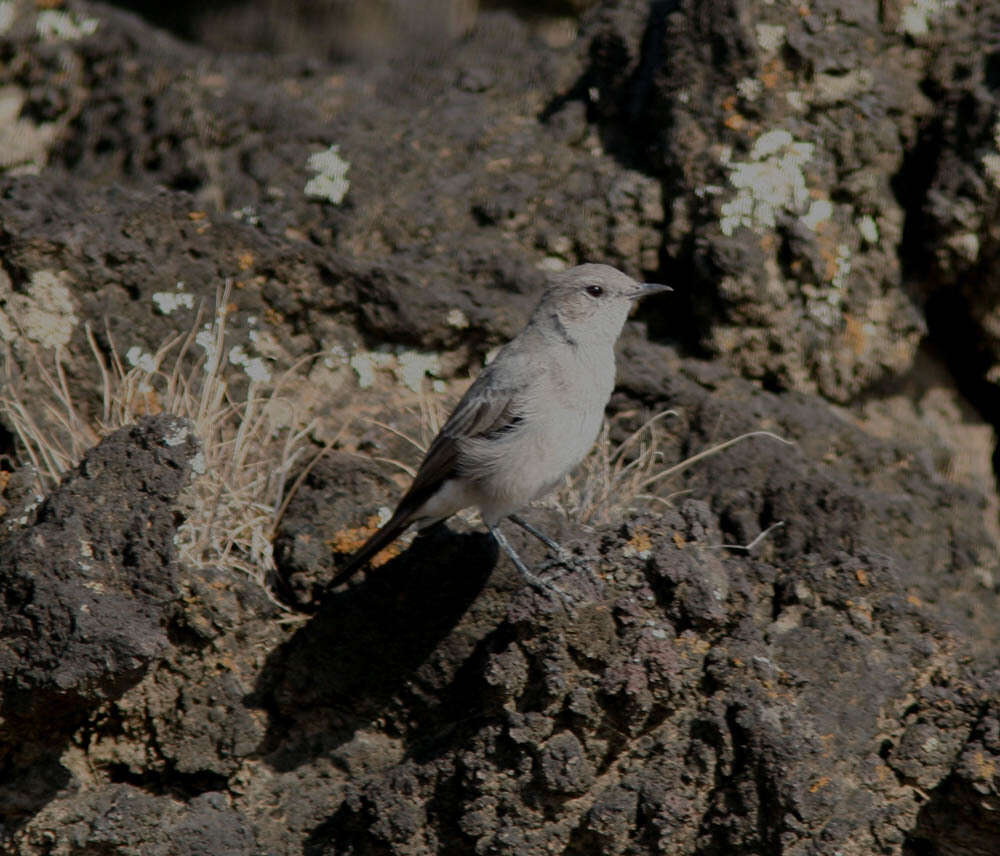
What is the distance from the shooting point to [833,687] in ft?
15.1

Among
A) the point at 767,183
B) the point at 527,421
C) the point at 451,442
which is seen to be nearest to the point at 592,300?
the point at 527,421

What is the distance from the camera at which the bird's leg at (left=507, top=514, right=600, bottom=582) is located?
4.62 metres

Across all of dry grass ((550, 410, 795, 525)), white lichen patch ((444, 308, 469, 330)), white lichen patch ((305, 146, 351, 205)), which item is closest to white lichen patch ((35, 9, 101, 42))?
white lichen patch ((305, 146, 351, 205))

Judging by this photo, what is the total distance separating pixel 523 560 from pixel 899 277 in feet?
10.6

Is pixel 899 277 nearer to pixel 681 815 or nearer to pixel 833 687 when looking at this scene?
pixel 833 687

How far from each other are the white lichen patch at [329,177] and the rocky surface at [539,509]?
0.11 ft

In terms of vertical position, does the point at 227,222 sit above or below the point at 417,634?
above

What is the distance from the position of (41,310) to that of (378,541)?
229 centimetres

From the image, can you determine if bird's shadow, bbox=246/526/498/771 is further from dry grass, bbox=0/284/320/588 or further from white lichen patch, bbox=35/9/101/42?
white lichen patch, bbox=35/9/101/42

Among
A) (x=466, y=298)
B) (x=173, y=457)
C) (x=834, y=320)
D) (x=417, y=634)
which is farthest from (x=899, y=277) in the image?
(x=173, y=457)

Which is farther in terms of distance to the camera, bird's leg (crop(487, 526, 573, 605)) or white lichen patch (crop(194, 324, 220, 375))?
white lichen patch (crop(194, 324, 220, 375))

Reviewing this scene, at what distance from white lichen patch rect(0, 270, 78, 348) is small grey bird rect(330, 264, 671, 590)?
6.74 ft

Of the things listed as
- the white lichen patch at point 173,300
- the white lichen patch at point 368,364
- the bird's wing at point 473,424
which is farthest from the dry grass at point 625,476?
the white lichen patch at point 173,300

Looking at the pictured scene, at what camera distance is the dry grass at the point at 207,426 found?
529cm
